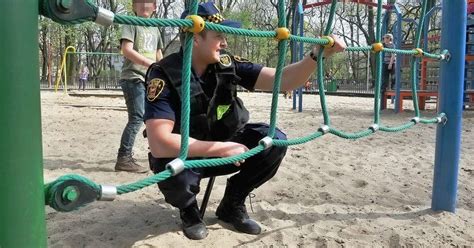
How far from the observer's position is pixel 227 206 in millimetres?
1929

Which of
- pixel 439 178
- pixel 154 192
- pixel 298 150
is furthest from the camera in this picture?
pixel 298 150

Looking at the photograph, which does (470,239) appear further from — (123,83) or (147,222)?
(123,83)

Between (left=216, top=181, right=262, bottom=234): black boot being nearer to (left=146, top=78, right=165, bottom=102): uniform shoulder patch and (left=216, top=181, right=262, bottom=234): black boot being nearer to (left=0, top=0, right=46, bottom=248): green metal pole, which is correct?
(left=146, top=78, right=165, bottom=102): uniform shoulder patch

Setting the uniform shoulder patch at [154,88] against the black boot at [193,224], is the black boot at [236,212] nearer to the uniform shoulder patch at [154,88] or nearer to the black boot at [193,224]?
the black boot at [193,224]

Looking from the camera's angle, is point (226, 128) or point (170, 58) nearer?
point (170, 58)

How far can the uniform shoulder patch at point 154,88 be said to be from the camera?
1567 mm

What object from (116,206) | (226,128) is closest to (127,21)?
(226,128)

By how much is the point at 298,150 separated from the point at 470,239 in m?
1.90

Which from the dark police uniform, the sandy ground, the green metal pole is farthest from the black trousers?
the green metal pole

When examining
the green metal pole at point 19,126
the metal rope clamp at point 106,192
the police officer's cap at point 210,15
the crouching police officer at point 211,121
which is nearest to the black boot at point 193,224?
the crouching police officer at point 211,121

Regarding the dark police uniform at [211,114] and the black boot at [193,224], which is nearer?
the dark police uniform at [211,114]

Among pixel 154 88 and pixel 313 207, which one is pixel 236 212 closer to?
pixel 313 207

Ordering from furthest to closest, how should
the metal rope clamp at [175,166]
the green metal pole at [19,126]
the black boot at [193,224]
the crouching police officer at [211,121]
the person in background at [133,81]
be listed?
the person in background at [133,81], the black boot at [193,224], the crouching police officer at [211,121], the metal rope clamp at [175,166], the green metal pole at [19,126]

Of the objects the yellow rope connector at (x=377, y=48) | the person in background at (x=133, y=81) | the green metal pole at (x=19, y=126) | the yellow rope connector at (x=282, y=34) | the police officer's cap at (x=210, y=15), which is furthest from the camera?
the person in background at (x=133, y=81)
